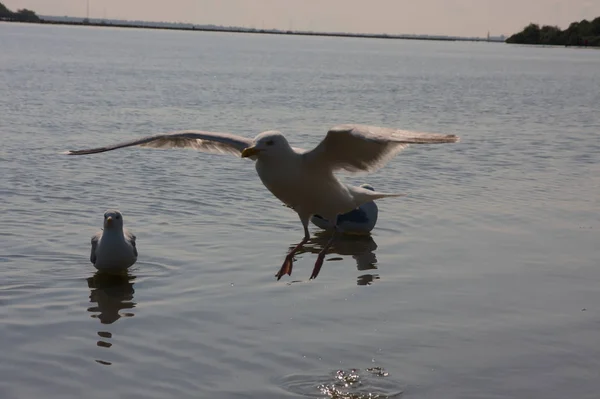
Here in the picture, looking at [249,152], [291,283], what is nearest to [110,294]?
[291,283]

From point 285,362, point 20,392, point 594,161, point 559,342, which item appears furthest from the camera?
point 594,161

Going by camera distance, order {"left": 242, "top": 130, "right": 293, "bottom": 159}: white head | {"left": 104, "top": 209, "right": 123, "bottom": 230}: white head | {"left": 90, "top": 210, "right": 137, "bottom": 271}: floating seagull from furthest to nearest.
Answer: {"left": 104, "top": 209, "right": 123, "bottom": 230}: white head
{"left": 90, "top": 210, "right": 137, "bottom": 271}: floating seagull
{"left": 242, "top": 130, "right": 293, "bottom": 159}: white head

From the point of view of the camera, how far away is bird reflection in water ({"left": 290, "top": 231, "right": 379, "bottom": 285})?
12039 mm

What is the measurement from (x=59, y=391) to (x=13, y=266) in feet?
12.8

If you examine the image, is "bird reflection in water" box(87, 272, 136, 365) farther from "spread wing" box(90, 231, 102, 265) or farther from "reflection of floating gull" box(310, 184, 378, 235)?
"reflection of floating gull" box(310, 184, 378, 235)

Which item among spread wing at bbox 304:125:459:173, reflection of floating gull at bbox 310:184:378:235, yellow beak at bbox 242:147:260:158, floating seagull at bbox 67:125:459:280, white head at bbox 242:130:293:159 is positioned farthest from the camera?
reflection of floating gull at bbox 310:184:378:235

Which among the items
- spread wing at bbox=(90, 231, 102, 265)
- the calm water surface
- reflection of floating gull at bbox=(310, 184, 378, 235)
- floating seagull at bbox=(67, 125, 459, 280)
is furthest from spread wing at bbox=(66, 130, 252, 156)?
reflection of floating gull at bbox=(310, 184, 378, 235)

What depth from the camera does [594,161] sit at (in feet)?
70.7

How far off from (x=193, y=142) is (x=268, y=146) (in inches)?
82.9

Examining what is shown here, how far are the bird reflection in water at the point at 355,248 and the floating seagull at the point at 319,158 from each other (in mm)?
2512

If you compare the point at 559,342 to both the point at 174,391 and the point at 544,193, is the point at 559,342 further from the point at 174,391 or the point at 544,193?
the point at 544,193

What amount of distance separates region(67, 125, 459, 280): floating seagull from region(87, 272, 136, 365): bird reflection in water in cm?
177

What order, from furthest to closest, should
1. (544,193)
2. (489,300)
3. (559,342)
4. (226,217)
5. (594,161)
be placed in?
(594,161), (544,193), (226,217), (489,300), (559,342)

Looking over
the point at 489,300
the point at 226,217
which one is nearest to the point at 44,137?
the point at 226,217
